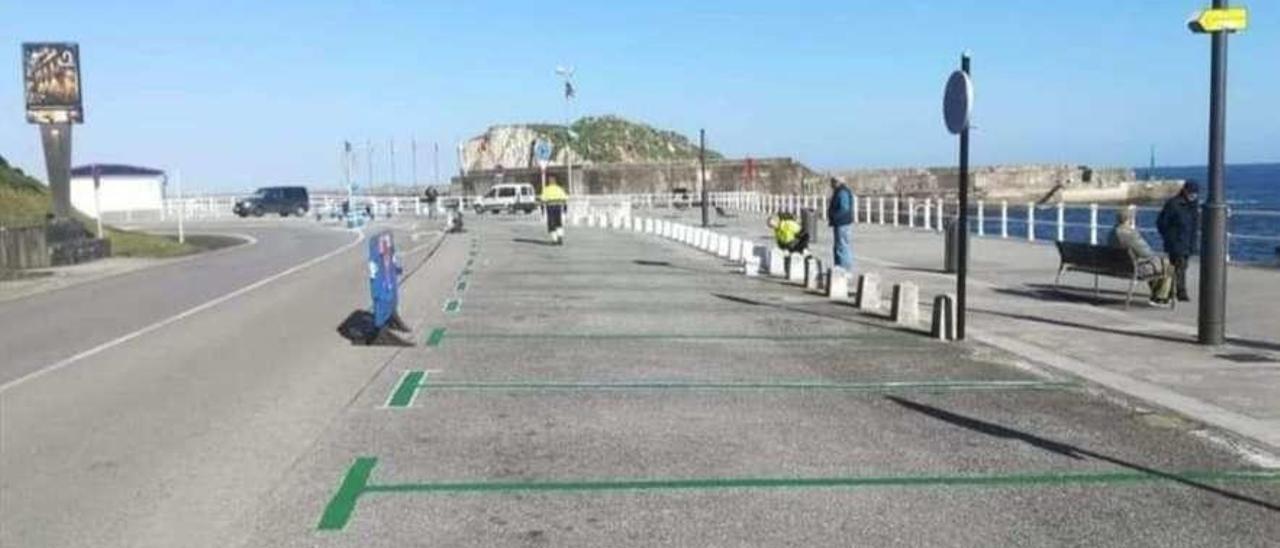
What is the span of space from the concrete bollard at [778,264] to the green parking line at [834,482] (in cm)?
1531

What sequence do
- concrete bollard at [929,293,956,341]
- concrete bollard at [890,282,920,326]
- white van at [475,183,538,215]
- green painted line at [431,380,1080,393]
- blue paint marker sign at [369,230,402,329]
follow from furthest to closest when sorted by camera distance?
white van at [475,183,538,215], concrete bollard at [890,282,920,326], blue paint marker sign at [369,230,402,329], concrete bollard at [929,293,956,341], green painted line at [431,380,1080,393]

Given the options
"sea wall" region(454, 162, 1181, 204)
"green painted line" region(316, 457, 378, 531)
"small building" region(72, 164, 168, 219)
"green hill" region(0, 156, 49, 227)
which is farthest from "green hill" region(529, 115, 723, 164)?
"green painted line" region(316, 457, 378, 531)

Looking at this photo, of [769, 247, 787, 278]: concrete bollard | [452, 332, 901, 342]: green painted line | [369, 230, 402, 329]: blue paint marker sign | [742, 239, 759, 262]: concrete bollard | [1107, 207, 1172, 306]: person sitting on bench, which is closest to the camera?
[369, 230, 402, 329]: blue paint marker sign

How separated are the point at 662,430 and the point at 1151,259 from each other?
33.3 feet

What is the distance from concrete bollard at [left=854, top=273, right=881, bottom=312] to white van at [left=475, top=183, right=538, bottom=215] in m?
59.4

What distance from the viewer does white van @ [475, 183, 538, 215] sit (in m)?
76.3

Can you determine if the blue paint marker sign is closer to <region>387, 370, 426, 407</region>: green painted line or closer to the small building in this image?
<region>387, 370, 426, 407</region>: green painted line

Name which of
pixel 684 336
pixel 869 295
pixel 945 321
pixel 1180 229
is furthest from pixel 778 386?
pixel 1180 229

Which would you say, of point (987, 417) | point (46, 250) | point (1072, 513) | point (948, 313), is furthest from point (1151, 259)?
point (46, 250)

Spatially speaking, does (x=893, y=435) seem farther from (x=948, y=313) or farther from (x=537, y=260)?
(x=537, y=260)

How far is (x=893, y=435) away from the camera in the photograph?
8938mm

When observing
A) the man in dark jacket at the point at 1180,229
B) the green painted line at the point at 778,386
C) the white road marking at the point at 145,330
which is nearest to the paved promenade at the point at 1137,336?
the man in dark jacket at the point at 1180,229

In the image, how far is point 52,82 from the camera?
42.8 m

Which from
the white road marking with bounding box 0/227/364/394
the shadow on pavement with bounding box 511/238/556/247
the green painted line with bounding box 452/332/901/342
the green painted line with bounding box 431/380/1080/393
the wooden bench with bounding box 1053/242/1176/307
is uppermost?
the wooden bench with bounding box 1053/242/1176/307
